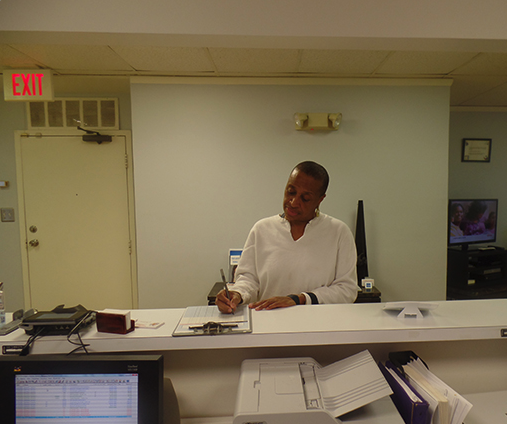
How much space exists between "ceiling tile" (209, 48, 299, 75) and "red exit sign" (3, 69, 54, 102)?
4.31 ft

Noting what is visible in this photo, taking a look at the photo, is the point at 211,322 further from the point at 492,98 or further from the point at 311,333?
the point at 492,98

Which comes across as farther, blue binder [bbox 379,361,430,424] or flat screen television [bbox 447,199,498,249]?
flat screen television [bbox 447,199,498,249]

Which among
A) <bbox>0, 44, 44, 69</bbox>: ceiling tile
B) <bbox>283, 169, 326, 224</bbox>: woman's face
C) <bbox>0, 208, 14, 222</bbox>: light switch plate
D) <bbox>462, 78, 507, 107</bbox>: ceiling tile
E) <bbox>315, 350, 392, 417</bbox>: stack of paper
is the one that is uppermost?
<bbox>462, 78, 507, 107</bbox>: ceiling tile

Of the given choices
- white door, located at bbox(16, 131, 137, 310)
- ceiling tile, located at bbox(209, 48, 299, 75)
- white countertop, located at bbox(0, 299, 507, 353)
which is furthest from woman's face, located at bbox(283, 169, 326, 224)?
white door, located at bbox(16, 131, 137, 310)

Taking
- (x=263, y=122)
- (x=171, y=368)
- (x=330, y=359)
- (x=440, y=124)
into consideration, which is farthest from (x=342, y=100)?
(x=171, y=368)

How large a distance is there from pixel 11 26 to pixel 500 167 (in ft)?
16.2

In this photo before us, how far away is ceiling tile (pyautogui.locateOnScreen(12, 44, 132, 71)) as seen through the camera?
222cm

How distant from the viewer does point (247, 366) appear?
0.91 m

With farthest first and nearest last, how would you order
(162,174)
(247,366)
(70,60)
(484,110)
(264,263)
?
(484,110) → (162,174) → (70,60) → (264,263) → (247,366)

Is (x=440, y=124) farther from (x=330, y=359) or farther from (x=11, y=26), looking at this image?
(x=11, y=26)

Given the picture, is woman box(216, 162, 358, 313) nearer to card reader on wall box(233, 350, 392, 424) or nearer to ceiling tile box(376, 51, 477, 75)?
card reader on wall box(233, 350, 392, 424)

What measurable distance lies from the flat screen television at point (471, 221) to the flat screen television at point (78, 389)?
143 inches

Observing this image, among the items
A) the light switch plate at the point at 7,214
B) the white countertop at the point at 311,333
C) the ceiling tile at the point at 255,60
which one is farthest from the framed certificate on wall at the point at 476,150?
the light switch plate at the point at 7,214

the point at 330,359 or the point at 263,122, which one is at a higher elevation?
the point at 263,122
